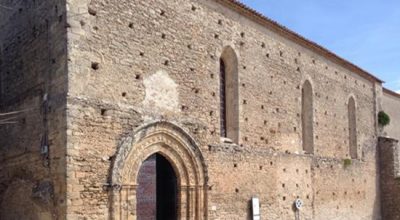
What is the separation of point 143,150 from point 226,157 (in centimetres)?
307

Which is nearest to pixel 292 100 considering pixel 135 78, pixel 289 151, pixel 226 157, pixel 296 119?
pixel 296 119

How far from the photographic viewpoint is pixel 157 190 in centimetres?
1185

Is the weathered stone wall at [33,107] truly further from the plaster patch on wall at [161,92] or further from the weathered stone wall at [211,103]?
the plaster patch on wall at [161,92]

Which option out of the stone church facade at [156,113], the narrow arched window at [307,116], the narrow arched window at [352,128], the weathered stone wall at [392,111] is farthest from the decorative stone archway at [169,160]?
the weathered stone wall at [392,111]

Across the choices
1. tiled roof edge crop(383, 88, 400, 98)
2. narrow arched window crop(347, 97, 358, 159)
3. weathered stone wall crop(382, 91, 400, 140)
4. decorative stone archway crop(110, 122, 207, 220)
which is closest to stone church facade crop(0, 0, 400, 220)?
decorative stone archway crop(110, 122, 207, 220)

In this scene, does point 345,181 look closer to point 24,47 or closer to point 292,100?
point 292,100

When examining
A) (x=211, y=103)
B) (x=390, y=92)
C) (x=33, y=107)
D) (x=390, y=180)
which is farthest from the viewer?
(x=390, y=92)

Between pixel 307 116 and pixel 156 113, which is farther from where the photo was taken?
pixel 307 116

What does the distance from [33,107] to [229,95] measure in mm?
5622

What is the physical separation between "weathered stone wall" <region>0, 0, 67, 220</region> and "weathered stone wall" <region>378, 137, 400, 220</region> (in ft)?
53.7

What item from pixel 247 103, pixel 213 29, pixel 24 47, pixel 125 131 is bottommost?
pixel 125 131

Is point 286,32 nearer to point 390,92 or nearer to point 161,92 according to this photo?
point 161,92

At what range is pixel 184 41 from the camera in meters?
12.1

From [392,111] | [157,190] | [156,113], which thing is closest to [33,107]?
[156,113]
